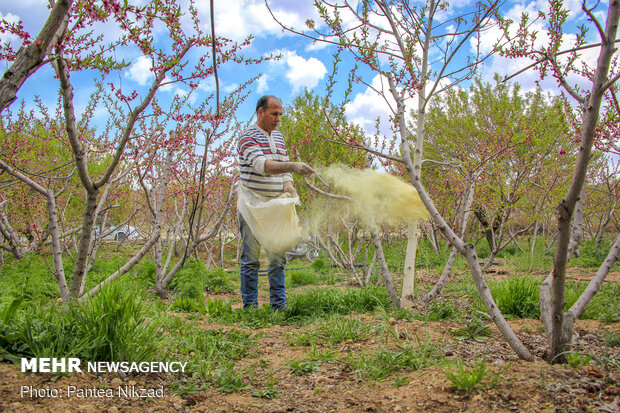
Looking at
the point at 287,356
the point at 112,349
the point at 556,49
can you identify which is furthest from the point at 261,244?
the point at 556,49

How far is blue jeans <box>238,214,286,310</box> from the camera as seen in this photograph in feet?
15.7

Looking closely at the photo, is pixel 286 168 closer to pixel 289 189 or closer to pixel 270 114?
pixel 289 189

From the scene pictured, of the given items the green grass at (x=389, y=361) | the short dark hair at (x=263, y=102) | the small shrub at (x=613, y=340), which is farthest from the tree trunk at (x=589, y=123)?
the short dark hair at (x=263, y=102)

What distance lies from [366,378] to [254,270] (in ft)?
8.08

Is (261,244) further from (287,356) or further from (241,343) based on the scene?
(287,356)

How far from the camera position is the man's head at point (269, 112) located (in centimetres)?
467

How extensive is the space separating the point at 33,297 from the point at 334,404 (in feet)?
18.2

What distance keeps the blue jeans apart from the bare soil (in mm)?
1858

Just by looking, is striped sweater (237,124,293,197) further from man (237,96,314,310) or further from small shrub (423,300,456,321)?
small shrub (423,300,456,321)

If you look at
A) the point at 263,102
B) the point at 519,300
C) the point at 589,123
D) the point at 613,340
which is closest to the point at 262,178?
the point at 263,102

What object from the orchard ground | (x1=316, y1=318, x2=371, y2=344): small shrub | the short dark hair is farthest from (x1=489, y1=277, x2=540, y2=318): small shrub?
the short dark hair

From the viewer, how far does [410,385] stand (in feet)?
7.80

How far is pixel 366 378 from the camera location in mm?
2623

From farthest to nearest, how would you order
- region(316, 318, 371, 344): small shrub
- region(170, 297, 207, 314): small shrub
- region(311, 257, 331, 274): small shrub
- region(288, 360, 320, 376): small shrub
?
region(311, 257, 331, 274): small shrub
region(170, 297, 207, 314): small shrub
region(316, 318, 371, 344): small shrub
region(288, 360, 320, 376): small shrub
